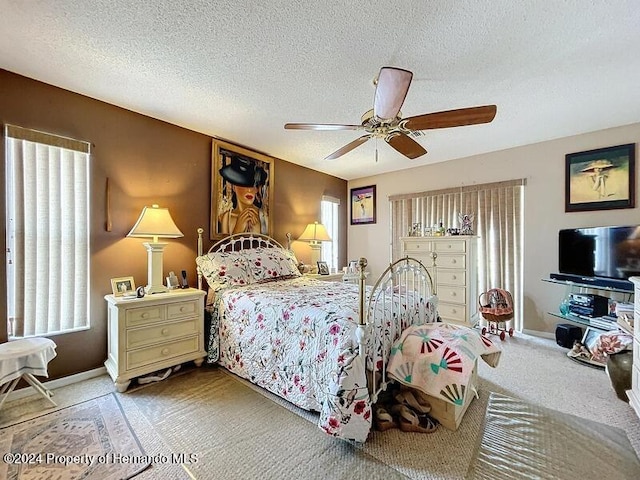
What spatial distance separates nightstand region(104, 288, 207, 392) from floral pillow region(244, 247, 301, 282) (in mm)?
626

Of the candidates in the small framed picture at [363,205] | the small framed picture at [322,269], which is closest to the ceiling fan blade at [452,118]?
the small framed picture at [322,269]

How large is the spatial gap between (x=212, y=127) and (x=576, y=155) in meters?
4.40

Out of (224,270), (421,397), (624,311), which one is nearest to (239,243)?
(224,270)

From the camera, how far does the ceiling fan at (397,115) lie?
1.61 metres

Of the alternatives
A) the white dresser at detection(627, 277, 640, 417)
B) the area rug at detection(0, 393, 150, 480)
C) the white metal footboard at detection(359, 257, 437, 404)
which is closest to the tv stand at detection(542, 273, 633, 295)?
the white dresser at detection(627, 277, 640, 417)

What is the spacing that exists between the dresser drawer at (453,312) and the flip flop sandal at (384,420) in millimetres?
2400

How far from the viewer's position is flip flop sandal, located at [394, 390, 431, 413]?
1.97 metres

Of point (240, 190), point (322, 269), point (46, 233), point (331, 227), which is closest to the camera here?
point (46, 233)

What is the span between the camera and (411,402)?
6.58ft

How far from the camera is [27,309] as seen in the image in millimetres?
2287

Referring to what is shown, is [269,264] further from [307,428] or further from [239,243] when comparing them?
[307,428]

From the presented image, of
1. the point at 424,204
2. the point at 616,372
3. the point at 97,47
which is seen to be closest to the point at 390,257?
the point at 424,204

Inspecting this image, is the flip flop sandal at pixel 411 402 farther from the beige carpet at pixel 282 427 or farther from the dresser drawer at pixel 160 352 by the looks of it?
the dresser drawer at pixel 160 352

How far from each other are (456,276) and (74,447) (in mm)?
4132
